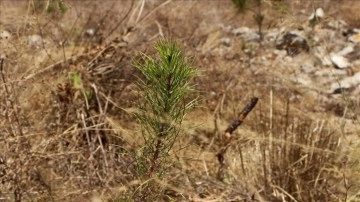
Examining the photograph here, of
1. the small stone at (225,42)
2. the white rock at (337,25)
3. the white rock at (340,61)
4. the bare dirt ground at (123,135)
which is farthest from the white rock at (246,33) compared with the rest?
the bare dirt ground at (123,135)

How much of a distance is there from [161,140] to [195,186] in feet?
1.66

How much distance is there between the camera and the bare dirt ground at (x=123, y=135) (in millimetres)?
1564

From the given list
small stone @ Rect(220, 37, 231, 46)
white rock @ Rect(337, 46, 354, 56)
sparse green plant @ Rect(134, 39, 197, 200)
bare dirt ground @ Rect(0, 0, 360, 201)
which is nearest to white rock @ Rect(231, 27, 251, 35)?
small stone @ Rect(220, 37, 231, 46)

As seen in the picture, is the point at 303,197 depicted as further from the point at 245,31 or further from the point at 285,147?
the point at 245,31

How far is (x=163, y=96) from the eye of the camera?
1.08m

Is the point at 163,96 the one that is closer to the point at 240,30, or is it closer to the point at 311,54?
the point at 311,54

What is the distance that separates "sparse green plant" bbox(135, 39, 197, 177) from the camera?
1.05 meters

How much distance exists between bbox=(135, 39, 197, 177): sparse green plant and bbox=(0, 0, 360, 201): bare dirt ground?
0.04 metres

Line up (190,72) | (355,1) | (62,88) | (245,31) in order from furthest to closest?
(355,1) → (245,31) → (62,88) → (190,72)

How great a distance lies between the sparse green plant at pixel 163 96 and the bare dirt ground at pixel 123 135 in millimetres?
45

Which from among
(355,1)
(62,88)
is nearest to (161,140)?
(62,88)

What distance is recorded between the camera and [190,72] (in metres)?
1.07

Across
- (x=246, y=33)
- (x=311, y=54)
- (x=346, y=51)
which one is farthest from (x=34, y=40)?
(x=246, y=33)

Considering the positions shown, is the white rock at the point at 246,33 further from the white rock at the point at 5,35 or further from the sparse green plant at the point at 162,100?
the sparse green plant at the point at 162,100
